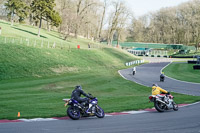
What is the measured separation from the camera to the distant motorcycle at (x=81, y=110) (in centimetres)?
1415

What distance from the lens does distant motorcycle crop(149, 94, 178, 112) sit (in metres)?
16.4

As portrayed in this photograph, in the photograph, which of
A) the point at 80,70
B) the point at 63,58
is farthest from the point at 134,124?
the point at 63,58

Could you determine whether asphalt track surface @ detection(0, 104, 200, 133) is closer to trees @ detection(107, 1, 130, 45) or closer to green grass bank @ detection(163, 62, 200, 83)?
green grass bank @ detection(163, 62, 200, 83)

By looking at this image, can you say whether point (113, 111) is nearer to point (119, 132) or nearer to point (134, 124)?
point (134, 124)

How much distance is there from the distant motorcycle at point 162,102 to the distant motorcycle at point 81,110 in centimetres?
348

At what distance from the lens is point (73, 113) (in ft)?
46.4

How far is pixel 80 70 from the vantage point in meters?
52.1

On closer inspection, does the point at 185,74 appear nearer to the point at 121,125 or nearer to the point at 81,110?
the point at 81,110

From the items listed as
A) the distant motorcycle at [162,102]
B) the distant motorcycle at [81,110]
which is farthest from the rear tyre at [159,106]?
the distant motorcycle at [81,110]

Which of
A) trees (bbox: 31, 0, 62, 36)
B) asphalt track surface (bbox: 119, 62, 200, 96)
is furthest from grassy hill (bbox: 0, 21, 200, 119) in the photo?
trees (bbox: 31, 0, 62, 36)

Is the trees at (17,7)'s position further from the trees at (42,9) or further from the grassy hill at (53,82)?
the grassy hill at (53,82)

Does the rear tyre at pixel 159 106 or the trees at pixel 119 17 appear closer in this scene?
the rear tyre at pixel 159 106

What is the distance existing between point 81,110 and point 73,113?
0.49 meters

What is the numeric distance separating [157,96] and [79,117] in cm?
497
